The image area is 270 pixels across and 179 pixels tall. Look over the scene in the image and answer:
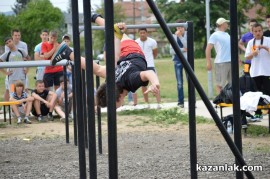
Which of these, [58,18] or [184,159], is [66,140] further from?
[58,18]

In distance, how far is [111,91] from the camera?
2.80m

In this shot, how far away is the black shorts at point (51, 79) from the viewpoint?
1067cm

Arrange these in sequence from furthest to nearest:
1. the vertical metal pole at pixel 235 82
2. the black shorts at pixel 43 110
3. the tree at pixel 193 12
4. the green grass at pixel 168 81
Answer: the tree at pixel 193 12
the green grass at pixel 168 81
the black shorts at pixel 43 110
the vertical metal pole at pixel 235 82

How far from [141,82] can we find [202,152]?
6.30 ft

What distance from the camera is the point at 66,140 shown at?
7586 millimetres

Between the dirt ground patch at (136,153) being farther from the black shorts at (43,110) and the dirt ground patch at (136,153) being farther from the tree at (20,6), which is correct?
the tree at (20,6)

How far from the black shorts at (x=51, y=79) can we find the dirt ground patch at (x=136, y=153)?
1668 mm

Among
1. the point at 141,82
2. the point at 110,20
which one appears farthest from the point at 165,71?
the point at 110,20

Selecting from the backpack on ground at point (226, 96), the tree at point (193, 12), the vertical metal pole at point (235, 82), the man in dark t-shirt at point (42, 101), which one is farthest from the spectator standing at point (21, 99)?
the tree at point (193, 12)

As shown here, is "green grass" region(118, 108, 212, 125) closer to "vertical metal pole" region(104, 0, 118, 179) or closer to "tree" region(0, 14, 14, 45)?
"vertical metal pole" region(104, 0, 118, 179)

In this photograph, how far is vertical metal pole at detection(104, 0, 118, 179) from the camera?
278 cm

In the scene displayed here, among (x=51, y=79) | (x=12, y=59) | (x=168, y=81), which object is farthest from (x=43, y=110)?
(x=168, y=81)

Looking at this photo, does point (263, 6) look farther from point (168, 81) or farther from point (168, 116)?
point (168, 81)

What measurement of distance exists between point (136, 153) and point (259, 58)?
273cm
